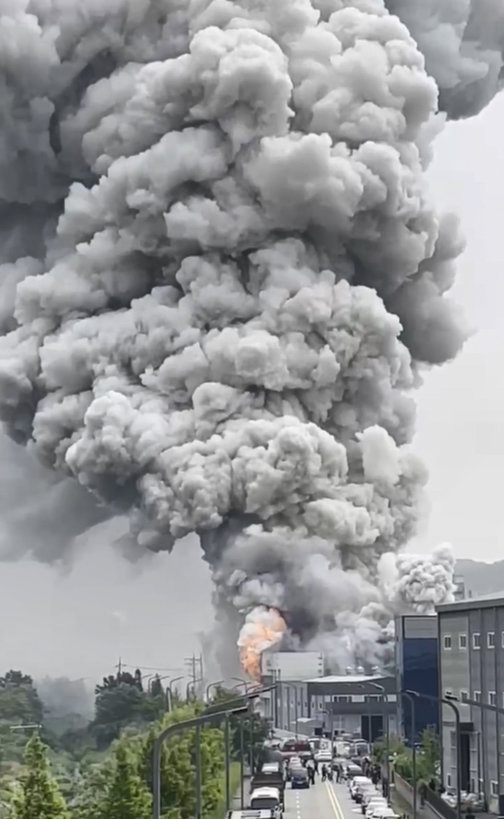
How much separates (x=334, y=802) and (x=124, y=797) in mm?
6789

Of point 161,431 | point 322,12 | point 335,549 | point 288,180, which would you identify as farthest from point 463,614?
point 322,12

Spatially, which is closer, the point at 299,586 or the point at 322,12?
the point at 299,586

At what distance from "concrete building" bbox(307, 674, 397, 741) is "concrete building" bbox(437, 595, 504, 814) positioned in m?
4.88

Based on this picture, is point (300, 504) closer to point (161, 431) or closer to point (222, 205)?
point (161, 431)

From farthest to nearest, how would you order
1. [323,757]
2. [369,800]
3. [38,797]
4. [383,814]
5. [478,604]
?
[323,757] < [478,604] < [369,800] < [383,814] < [38,797]

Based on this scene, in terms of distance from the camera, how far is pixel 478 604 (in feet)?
92.3

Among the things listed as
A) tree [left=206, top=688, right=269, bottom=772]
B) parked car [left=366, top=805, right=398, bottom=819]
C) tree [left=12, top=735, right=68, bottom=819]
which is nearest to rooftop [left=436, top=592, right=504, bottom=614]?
tree [left=206, top=688, right=269, bottom=772]

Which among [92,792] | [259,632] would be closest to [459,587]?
[259,632]

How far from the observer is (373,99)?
34.7 m

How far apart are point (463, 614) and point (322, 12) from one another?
1304cm

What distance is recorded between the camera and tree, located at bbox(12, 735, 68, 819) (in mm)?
18531

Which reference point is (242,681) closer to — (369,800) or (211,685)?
(211,685)

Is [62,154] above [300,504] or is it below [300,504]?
above

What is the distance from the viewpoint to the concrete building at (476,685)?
2638 cm
